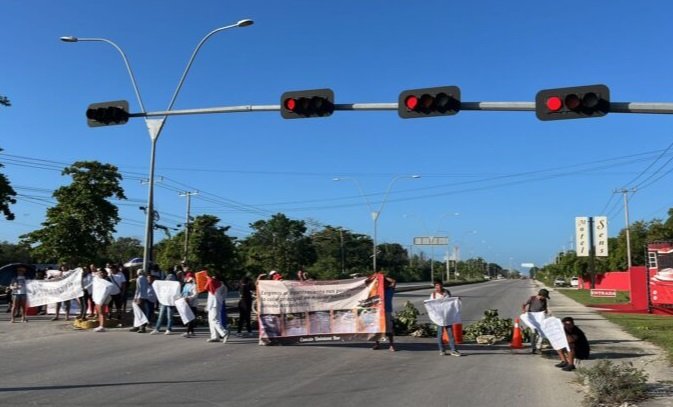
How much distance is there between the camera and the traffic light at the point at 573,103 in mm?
12070

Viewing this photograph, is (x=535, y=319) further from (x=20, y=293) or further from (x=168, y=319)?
(x=20, y=293)

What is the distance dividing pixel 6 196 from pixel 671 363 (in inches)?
1158

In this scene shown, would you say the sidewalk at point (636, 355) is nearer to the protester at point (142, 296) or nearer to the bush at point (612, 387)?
the bush at point (612, 387)

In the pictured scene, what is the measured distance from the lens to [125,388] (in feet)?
29.6

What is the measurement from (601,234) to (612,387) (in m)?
48.6

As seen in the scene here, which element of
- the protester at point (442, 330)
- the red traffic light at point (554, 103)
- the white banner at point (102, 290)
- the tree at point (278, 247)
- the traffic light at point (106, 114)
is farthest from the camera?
the tree at point (278, 247)

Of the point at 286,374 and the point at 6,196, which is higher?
the point at 6,196

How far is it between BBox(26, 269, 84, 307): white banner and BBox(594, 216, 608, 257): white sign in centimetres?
4499

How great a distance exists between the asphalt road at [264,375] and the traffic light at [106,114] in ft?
18.4

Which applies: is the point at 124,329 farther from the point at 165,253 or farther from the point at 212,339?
the point at 165,253

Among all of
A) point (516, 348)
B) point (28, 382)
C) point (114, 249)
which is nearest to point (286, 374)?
point (28, 382)

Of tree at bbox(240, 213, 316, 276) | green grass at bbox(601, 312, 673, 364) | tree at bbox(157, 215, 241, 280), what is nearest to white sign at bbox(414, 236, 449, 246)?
tree at bbox(240, 213, 316, 276)

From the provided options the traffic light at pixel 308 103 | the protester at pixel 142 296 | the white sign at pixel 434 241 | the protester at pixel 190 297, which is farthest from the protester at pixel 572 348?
the white sign at pixel 434 241

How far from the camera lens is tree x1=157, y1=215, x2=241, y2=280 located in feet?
147
